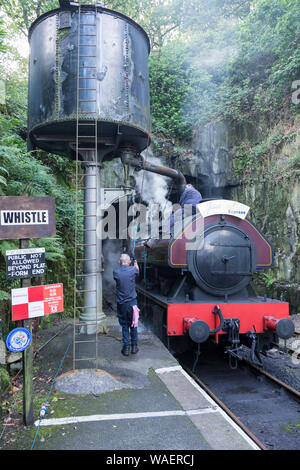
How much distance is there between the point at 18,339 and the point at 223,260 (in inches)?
137

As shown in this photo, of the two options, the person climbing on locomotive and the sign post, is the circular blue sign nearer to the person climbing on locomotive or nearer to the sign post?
the sign post

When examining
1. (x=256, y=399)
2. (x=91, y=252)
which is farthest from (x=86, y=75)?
(x=256, y=399)


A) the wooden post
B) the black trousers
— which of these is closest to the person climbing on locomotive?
the black trousers

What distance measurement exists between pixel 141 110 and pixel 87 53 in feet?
4.63

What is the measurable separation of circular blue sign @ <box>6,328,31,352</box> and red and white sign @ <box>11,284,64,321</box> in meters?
0.13

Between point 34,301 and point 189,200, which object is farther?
point 189,200

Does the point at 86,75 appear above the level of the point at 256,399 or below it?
above

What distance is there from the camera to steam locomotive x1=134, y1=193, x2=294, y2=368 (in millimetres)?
5262

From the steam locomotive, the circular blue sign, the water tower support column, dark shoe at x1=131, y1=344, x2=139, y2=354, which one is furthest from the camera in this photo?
the water tower support column

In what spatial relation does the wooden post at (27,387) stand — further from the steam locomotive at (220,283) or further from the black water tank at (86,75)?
the black water tank at (86,75)

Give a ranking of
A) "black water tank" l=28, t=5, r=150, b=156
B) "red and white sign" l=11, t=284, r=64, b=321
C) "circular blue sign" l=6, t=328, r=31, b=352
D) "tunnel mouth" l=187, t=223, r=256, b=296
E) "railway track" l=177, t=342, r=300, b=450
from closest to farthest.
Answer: "circular blue sign" l=6, t=328, r=31, b=352
"red and white sign" l=11, t=284, r=64, b=321
"railway track" l=177, t=342, r=300, b=450
"tunnel mouth" l=187, t=223, r=256, b=296
"black water tank" l=28, t=5, r=150, b=156

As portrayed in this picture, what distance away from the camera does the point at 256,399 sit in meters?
4.78

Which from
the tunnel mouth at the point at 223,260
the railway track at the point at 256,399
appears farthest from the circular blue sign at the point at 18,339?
the tunnel mouth at the point at 223,260

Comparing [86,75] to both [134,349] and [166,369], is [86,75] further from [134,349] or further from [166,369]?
[166,369]
